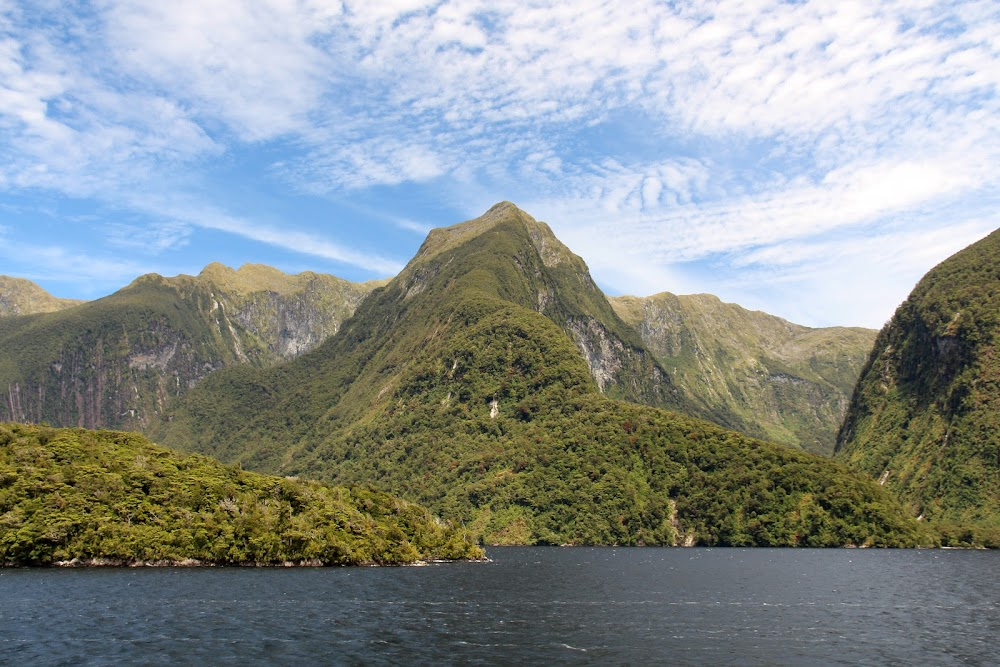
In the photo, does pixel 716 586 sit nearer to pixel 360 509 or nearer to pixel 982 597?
pixel 982 597

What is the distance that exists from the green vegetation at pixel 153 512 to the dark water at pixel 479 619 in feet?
29.5

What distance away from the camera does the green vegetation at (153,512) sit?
479 feet

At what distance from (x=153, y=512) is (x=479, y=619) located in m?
85.8

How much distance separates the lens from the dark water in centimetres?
7688

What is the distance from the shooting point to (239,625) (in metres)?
88.9

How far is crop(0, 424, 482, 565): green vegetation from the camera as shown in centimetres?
14600

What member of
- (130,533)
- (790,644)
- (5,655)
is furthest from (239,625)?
(130,533)

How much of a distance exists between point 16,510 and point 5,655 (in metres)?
86.6

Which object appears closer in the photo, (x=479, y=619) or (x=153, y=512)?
(x=479, y=619)

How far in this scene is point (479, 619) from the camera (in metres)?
101

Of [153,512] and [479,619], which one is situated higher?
[153,512]

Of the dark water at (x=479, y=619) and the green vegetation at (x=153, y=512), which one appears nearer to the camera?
the dark water at (x=479, y=619)

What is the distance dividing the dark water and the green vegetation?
900 centimetres

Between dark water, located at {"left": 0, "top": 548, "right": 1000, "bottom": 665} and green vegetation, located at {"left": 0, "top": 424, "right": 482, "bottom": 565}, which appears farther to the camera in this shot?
green vegetation, located at {"left": 0, "top": 424, "right": 482, "bottom": 565}
